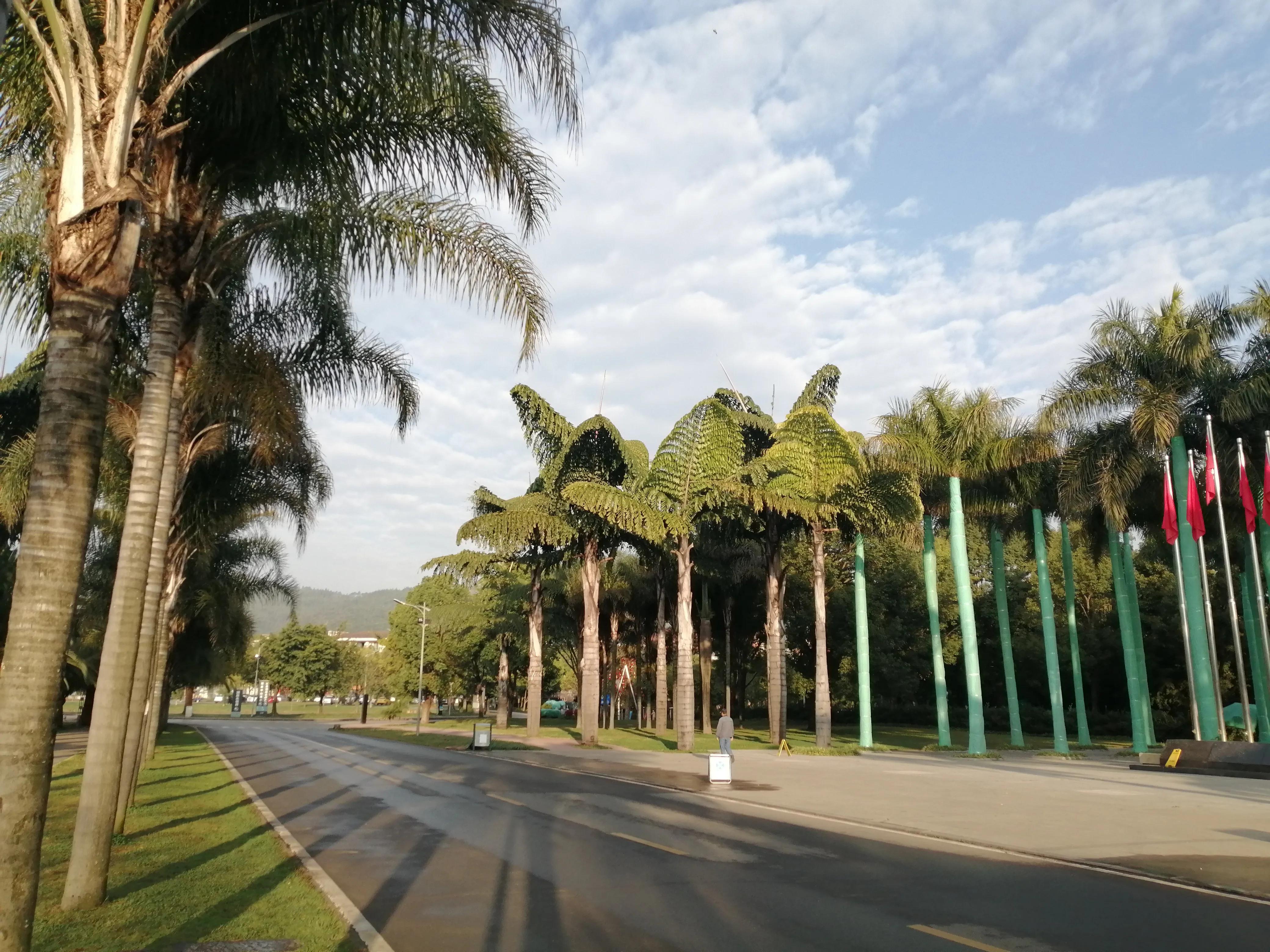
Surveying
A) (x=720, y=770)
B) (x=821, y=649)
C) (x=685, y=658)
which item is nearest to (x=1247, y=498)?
(x=821, y=649)

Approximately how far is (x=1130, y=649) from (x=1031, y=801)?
1650cm

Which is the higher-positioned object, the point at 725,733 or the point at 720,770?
the point at 725,733

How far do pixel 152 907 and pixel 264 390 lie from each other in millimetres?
7313

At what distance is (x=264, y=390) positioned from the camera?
42.8ft

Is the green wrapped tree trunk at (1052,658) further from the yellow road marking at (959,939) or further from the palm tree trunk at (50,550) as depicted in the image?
the palm tree trunk at (50,550)

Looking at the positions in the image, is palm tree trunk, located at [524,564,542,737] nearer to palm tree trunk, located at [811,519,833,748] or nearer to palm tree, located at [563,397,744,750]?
palm tree, located at [563,397,744,750]

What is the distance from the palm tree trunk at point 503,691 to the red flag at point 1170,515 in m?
33.7

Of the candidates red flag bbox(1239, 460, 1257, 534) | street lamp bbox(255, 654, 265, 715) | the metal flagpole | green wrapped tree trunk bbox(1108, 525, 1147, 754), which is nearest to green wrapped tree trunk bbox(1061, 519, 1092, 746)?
green wrapped tree trunk bbox(1108, 525, 1147, 754)

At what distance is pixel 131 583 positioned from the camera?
881 centimetres

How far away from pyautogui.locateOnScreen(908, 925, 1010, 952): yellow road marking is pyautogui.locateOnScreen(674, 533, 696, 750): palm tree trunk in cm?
2328

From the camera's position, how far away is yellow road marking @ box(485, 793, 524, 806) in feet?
54.1

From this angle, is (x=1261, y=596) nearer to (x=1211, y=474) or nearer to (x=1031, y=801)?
(x=1211, y=474)

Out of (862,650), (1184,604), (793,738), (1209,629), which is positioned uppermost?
(1184,604)

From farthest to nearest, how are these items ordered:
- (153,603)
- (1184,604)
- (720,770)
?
1. (1184,604)
2. (720,770)
3. (153,603)
